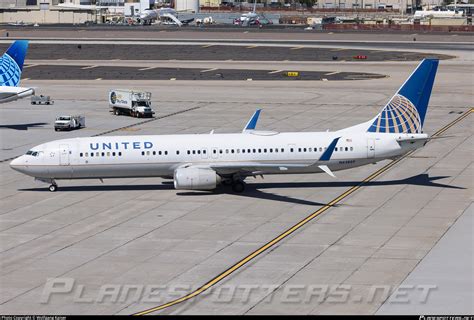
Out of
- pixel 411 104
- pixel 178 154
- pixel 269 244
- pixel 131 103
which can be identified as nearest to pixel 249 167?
pixel 178 154

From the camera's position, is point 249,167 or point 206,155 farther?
point 206,155

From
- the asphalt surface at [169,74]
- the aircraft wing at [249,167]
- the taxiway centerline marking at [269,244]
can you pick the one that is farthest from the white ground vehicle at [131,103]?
the aircraft wing at [249,167]

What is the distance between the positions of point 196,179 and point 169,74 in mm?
81628

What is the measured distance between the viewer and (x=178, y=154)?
61.1m

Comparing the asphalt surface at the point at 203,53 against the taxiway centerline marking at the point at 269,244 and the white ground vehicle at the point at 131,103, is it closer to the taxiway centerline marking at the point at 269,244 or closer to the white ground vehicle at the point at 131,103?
the white ground vehicle at the point at 131,103

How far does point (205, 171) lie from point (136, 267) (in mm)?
16232

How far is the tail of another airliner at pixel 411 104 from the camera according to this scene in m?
62.8

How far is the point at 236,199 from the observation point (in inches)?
2350

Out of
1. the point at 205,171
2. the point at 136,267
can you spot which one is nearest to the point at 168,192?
the point at 205,171

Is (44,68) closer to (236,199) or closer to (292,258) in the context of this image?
(236,199)

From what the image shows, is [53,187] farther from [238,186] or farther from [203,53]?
[203,53]

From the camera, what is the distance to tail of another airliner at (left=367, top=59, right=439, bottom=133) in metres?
62.8

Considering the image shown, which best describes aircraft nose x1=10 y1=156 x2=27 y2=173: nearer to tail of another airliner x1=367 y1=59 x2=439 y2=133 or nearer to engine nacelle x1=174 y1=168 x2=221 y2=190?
engine nacelle x1=174 y1=168 x2=221 y2=190

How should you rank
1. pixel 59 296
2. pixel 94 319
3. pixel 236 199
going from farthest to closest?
1. pixel 236 199
2. pixel 59 296
3. pixel 94 319
